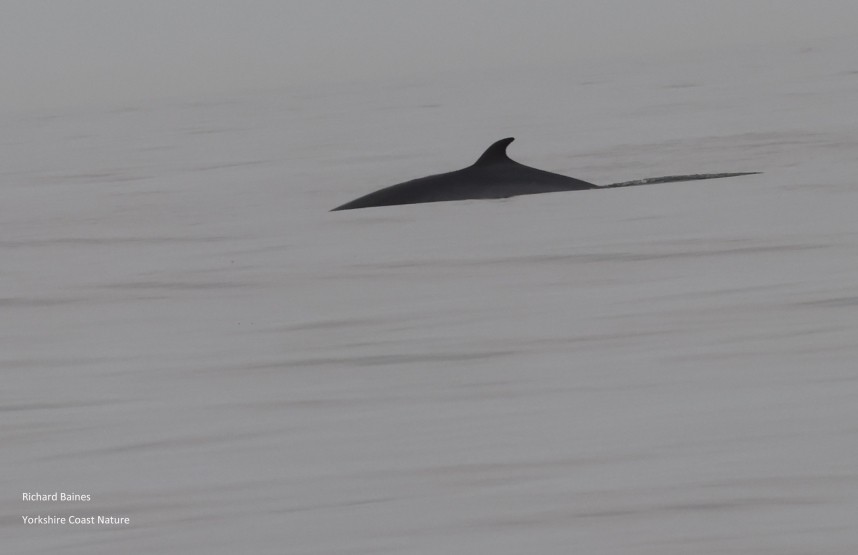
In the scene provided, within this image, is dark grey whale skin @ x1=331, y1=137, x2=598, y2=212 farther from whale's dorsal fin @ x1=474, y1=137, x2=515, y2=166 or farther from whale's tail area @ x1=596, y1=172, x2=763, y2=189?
whale's tail area @ x1=596, y1=172, x2=763, y2=189

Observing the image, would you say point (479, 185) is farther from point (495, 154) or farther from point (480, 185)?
point (495, 154)

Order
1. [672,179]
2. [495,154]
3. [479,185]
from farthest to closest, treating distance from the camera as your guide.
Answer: [672,179] → [479,185] → [495,154]

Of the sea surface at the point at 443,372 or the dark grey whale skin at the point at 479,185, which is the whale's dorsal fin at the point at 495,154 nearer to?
the dark grey whale skin at the point at 479,185

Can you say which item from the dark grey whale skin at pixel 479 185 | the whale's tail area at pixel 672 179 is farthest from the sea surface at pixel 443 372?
the whale's tail area at pixel 672 179

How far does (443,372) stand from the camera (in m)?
7.16

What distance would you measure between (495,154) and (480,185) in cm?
34

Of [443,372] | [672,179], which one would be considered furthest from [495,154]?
[443,372]

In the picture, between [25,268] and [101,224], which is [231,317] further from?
[101,224]

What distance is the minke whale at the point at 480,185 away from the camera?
14.6 meters

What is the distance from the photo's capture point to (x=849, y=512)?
4969 millimetres

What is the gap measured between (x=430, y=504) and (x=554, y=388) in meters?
1.52

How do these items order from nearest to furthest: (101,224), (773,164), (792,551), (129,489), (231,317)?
(792,551) < (129,489) < (231,317) < (101,224) < (773,164)

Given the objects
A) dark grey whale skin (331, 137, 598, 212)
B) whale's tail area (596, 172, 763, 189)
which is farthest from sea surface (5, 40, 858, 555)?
whale's tail area (596, 172, 763, 189)

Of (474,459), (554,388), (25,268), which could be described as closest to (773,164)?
(25,268)
